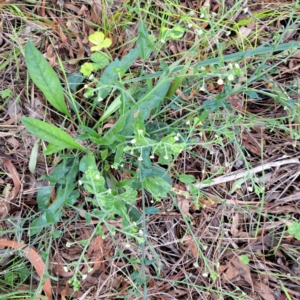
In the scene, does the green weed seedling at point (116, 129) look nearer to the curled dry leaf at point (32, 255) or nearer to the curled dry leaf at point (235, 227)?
the curled dry leaf at point (32, 255)

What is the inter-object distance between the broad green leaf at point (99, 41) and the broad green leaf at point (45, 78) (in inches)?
8.4

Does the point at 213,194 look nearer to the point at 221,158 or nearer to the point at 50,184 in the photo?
the point at 221,158

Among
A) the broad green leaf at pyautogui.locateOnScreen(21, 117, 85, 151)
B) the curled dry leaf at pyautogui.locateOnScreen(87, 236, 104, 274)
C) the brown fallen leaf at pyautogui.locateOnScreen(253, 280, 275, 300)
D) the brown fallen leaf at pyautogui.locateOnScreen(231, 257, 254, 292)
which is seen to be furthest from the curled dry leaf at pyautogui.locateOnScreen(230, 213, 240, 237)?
the broad green leaf at pyautogui.locateOnScreen(21, 117, 85, 151)

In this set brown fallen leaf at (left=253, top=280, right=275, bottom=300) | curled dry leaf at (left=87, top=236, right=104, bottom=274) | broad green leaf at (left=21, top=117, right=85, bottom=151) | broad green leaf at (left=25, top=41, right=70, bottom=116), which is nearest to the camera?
broad green leaf at (left=21, top=117, right=85, bottom=151)

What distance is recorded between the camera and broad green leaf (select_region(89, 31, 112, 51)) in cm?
153

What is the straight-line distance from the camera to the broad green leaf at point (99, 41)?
5.01 ft

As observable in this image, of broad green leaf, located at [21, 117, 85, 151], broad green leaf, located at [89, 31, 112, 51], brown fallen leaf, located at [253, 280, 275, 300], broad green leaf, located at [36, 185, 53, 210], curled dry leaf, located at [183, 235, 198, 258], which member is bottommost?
brown fallen leaf, located at [253, 280, 275, 300]

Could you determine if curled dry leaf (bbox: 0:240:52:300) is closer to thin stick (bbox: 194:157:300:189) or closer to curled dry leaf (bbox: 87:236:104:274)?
curled dry leaf (bbox: 87:236:104:274)

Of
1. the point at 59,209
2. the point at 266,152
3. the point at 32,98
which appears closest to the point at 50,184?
the point at 59,209

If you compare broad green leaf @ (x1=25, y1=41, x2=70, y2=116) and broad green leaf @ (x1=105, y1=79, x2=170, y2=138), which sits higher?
broad green leaf @ (x1=25, y1=41, x2=70, y2=116)

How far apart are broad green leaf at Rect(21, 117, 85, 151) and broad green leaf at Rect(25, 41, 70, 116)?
19 cm

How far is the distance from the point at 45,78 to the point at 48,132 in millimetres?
260

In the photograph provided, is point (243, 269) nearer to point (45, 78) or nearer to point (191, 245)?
point (191, 245)

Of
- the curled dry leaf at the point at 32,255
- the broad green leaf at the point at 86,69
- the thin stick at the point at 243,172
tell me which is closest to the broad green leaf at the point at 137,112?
the broad green leaf at the point at 86,69
